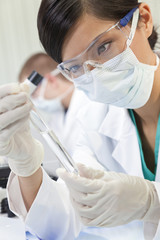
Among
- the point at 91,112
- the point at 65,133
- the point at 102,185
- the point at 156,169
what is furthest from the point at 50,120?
A: the point at 102,185

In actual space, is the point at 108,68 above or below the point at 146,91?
above

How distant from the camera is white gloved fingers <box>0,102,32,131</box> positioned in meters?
1.11

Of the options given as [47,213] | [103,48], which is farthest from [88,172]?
[103,48]

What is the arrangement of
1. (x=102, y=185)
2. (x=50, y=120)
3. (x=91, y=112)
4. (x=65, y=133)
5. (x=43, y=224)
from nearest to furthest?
(x=102, y=185) < (x=43, y=224) < (x=91, y=112) < (x=65, y=133) < (x=50, y=120)

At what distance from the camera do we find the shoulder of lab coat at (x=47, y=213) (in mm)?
1325

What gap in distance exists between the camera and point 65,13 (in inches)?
52.2

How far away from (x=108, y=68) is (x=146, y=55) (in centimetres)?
20

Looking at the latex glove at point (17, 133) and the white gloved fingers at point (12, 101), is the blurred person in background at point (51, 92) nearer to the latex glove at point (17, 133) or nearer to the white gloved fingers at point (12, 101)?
the latex glove at point (17, 133)

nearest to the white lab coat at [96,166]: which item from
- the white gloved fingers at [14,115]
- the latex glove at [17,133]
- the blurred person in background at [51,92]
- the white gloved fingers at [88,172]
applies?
the latex glove at [17,133]

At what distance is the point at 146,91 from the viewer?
4.82ft

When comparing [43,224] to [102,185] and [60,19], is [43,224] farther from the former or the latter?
[60,19]

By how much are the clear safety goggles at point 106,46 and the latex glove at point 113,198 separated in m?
0.50

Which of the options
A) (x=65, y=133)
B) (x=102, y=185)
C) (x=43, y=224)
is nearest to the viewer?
(x=102, y=185)

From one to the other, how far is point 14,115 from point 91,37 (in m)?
0.51
